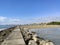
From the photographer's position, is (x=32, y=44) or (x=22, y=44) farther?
(x=32, y=44)

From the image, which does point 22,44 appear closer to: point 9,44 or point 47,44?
point 9,44

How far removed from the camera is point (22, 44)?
5676mm

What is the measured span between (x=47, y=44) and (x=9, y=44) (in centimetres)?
224

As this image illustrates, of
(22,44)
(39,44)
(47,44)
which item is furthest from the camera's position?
(39,44)

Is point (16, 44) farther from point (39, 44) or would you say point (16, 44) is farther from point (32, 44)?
point (39, 44)

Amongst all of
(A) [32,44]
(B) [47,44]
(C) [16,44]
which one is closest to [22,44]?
(C) [16,44]

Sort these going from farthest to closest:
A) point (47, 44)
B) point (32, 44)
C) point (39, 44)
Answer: point (39, 44) < point (47, 44) < point (32, 44)

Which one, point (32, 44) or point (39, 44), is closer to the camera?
point (32, 44)

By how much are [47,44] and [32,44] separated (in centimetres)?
92

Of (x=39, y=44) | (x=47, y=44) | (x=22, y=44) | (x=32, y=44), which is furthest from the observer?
(x=39, y=44)

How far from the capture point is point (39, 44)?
8.93m

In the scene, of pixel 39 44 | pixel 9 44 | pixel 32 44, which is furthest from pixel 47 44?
pixel 9 44

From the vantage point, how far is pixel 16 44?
18.9 ft

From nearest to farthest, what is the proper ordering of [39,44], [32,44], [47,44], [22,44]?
[22,44]
[32,44]
[47,44]
[39,44]
